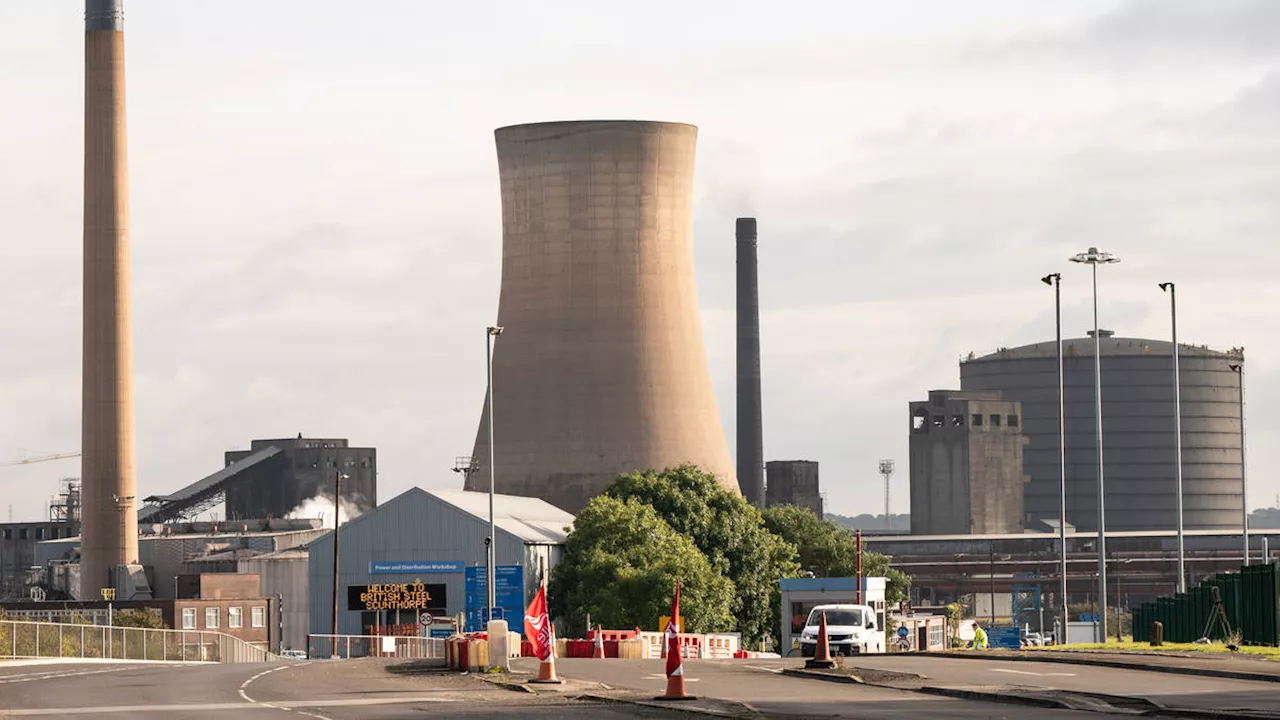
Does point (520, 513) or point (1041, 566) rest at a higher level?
point (520, 513)

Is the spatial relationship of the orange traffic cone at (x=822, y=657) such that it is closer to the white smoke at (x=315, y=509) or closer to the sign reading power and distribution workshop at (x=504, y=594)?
the sign reading power and distribution workshop at (x=504, y=594)

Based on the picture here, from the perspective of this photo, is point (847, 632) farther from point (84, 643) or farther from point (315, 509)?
point (315, 509)

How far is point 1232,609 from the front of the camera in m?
43.3

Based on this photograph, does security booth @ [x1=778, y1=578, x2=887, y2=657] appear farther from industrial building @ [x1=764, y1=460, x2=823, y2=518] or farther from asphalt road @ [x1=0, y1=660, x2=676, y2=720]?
industrial building @ [x1=764, y1=460, x2=823, y2=518]

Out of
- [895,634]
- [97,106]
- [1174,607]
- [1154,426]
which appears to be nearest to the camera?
[1174,607]

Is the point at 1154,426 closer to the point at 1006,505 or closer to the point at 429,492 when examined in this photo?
the point at 1006,505

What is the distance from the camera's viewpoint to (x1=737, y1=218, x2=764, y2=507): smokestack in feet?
409

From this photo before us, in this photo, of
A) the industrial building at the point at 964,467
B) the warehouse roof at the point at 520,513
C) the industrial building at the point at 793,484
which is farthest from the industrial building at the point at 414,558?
the industrial building at the point at 964,467

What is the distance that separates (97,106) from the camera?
293 ft

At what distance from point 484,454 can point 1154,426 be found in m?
121

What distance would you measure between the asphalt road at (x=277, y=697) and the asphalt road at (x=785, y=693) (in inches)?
76.6

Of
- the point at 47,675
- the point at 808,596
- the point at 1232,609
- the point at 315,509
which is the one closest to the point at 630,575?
the point at 808,596

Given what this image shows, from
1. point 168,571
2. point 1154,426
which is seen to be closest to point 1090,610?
point 1154,426

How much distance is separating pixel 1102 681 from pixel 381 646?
137 feet
